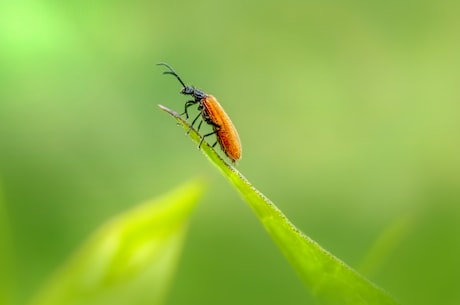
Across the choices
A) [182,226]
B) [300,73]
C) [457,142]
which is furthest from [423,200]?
[182,226]

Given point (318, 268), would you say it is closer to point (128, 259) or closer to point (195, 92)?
point (128, 259)

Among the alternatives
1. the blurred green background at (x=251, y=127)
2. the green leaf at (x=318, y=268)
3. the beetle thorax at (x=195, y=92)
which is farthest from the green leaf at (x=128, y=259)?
the beetle thorax at (x=195, y=92)

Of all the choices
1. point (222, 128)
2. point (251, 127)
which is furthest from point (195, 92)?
point (251, 127)

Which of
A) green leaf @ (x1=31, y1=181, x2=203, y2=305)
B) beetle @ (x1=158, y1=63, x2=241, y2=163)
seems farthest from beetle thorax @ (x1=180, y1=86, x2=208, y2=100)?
green leaf @ (x1=31, y1=181, x2=203, y2=305)

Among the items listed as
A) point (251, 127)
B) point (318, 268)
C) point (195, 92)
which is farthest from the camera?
point (251, 127)

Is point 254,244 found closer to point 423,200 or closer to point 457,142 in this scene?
point 423,200

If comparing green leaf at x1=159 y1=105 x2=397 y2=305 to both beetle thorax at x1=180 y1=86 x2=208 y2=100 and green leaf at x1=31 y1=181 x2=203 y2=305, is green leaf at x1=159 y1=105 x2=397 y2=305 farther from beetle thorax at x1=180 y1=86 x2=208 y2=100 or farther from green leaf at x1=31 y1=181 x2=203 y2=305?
beetle thorax at x1=180 y1=86 x2=208 y2=100
